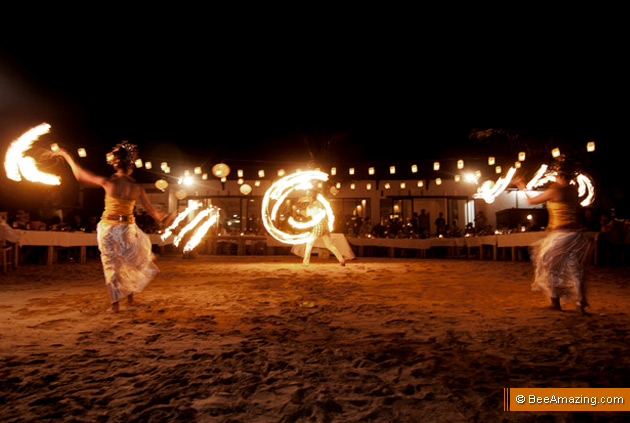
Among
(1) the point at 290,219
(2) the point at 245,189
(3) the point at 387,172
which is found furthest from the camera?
(3) the point at 387,172

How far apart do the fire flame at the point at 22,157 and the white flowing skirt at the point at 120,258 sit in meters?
2.06

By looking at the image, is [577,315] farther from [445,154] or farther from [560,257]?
[445,154]

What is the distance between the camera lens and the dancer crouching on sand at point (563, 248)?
14.9ft

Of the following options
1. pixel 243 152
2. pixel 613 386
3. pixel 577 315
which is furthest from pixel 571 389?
pixel 243 152

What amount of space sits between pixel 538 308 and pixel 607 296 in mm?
1861

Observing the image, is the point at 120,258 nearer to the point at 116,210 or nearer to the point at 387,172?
the point at 116,210

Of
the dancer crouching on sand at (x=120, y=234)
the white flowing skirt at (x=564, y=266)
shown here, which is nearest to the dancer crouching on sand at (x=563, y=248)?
the white flowing skirt at (x=564, y=266)

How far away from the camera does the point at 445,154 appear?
19422 millimetres

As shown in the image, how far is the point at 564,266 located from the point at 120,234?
212 inches

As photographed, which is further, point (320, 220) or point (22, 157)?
point (320, 220)

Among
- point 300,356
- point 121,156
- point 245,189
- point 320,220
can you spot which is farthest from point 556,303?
point 245,189

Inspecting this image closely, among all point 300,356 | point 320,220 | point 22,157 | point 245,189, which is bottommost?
point 300,356

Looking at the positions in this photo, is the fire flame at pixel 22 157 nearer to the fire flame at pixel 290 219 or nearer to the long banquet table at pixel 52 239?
the long banquet table at pixel 52 239

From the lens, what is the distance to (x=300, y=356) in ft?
9.97
